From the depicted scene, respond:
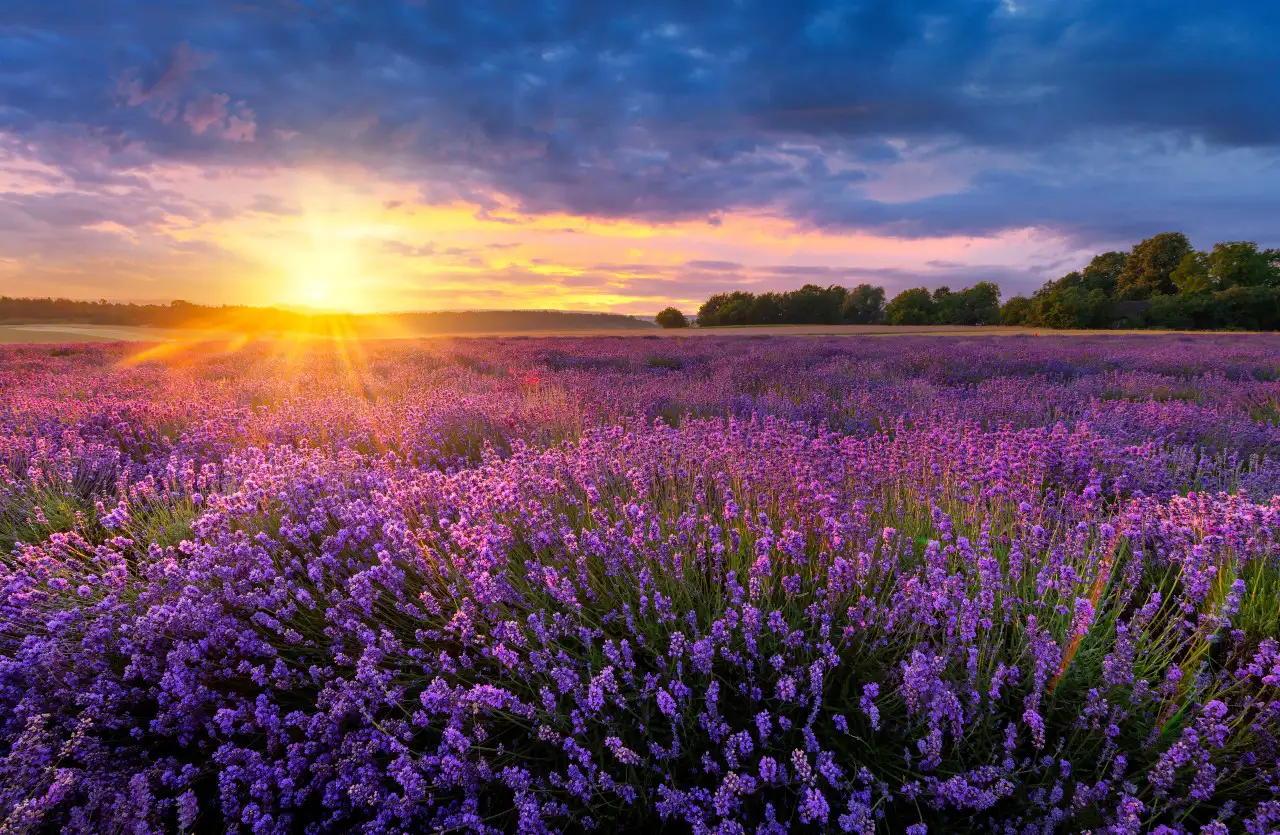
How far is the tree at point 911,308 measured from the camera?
48250mm

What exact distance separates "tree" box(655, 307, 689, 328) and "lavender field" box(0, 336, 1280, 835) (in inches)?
1880

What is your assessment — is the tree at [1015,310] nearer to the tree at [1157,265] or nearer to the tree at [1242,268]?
the tree at [1157,265]

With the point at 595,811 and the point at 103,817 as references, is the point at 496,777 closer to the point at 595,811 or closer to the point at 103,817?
the point at 595,811

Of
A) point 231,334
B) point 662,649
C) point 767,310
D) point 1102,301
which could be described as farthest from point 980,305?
point 662,649

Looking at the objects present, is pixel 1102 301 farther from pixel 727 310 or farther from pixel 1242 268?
pixel 727 310

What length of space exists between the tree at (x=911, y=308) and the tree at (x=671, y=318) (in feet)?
55.1

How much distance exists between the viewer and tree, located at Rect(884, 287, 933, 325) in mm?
48250

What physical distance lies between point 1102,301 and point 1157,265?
1674 cm

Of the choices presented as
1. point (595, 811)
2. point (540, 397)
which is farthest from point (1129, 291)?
point (595, 811)

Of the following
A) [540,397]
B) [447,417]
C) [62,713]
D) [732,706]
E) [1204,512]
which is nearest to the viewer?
[732,706]

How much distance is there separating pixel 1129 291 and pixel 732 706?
6076 centimetres

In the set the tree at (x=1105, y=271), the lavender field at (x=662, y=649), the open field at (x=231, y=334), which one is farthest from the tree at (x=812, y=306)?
the lavender field at (x=662, y=649)

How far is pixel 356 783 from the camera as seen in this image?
1762 mm

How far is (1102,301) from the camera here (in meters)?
39.4
